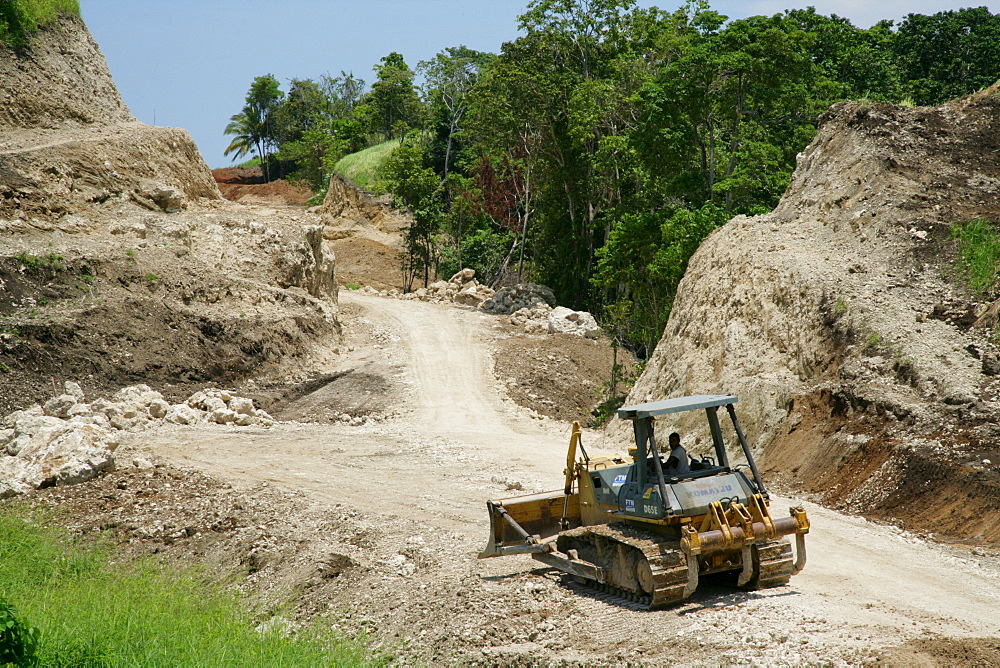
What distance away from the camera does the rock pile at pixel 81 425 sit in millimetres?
14633

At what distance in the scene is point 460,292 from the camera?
41.7 metres

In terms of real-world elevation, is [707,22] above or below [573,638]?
above

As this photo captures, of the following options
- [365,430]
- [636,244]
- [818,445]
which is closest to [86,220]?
[365,430]

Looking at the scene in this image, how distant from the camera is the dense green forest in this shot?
82.0ft

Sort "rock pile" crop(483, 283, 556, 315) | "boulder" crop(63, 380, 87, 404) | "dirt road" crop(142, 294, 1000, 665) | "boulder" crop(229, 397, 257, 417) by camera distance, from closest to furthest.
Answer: "dirt road" crop(142, 294, 1000, 665)
"boulder" crop(63, 380, 87, 404)
"boulder" crop(229, 397, 257, 417)
"rock pile" crop(483, 283, 556, 315)

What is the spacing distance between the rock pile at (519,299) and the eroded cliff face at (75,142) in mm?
12915

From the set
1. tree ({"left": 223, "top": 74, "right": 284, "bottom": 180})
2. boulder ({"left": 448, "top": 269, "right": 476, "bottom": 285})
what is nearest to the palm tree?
tree ({"left": 223, "top": 74, "right": 284, "bottom": 180})

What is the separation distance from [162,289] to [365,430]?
864cm

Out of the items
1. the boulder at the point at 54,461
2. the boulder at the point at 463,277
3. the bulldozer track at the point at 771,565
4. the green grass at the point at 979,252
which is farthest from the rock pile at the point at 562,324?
the bulldozer track at the point at 771,565

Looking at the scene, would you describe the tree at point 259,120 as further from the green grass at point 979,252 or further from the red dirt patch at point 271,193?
the green grass at point 979,252

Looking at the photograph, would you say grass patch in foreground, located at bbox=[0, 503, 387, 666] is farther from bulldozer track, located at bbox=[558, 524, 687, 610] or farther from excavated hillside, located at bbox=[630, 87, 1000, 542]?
excavated hillside, located at bbox=[630, 87, 1000, 542]

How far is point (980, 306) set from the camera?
15281mm

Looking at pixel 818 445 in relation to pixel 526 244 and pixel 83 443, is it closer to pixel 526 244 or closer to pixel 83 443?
pixel 83 443

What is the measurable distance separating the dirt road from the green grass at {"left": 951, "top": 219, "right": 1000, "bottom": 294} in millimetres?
5815
